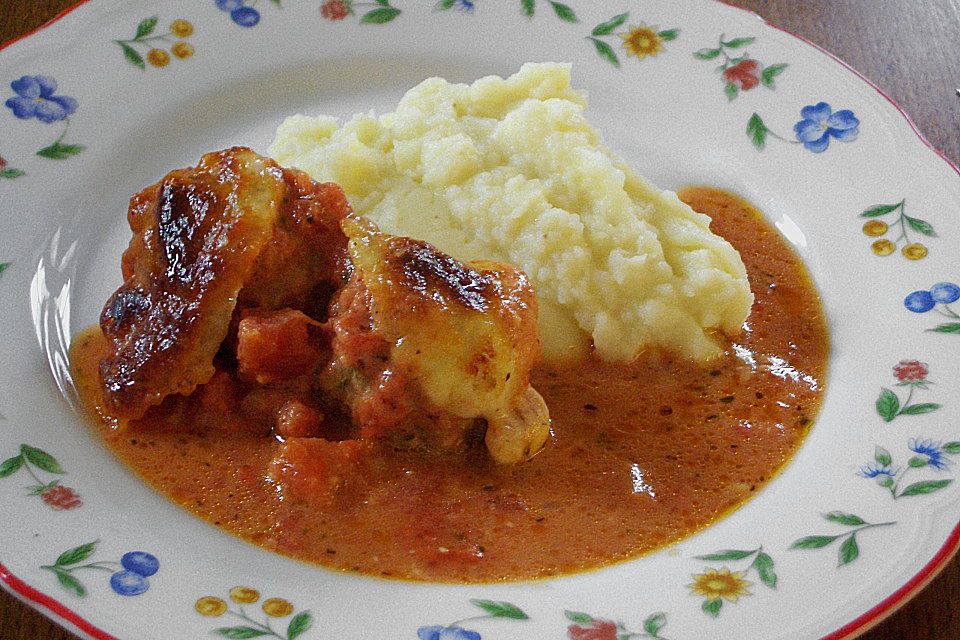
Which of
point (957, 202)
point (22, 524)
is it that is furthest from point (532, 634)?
point (957, 202)

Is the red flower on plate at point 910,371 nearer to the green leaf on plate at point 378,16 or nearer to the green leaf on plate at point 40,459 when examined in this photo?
the green leaf on plate at point 40,459

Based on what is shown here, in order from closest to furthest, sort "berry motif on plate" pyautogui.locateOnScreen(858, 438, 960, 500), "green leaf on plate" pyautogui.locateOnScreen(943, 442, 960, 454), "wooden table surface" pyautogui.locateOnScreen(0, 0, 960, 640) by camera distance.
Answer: "berry motif on plate" pyautogui.locateOnScreen(858, 438, 960, 500), "green leaf on plate" pyautogui.locateOnScreen(943, 442, 960, 454), "wooden table surface" pyautogui.locateOnScreen(0, 0, 960, 640)

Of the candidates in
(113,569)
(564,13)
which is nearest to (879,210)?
(564,13)

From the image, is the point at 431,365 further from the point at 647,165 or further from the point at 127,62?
the point at 127,62

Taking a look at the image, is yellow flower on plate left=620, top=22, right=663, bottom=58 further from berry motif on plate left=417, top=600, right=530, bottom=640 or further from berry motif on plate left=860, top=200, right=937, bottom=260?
berry motif on plate left=417, top=600, right=530, bottom=640

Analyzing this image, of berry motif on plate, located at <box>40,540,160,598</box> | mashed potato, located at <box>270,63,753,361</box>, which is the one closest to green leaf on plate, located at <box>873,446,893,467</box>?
mashed potato, located at <box>270,63,753,361</box>

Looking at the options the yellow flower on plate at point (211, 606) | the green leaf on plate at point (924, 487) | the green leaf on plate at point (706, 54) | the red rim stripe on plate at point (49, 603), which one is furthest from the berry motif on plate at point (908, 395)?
the red rim stripe on plate at point (49, 603)
